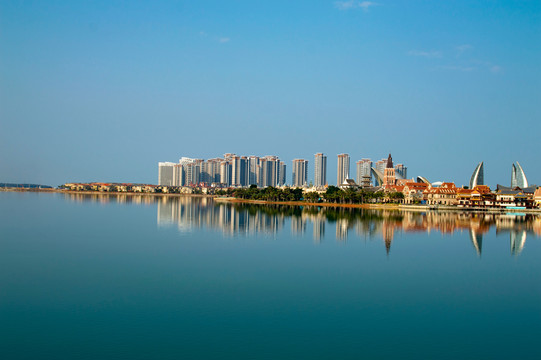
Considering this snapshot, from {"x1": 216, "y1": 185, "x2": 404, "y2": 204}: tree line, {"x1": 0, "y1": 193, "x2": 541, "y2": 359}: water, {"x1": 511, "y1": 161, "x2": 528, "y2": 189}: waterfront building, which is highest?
{"x1": 511, "y1": 161, "x2": 528, "y2": 189}: waterfront building

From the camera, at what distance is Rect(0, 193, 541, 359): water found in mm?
6117

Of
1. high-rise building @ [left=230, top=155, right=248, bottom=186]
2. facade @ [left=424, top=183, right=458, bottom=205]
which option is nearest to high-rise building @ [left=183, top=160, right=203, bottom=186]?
high-rise building @ [left=230, top=155, right=248, bottom=186]

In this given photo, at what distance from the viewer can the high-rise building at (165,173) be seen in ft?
351

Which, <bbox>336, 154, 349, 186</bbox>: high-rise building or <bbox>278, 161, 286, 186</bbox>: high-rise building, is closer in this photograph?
<bbox>336, 154, 349, 186</bbox>: high-rise building

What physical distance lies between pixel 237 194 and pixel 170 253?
4312cm

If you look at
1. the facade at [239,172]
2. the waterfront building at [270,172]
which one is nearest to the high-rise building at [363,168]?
the waterfront building at [270,172]

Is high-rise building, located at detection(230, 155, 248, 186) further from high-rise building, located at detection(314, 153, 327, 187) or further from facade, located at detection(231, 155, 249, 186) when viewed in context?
high-rise building, located at detection(314, 153, 327, 187)

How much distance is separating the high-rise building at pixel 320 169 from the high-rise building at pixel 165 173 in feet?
114

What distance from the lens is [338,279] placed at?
10.1 meters

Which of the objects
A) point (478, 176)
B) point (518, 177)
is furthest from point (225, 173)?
point (518, 177)

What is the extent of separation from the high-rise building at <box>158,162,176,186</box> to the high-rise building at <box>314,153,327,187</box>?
34821 mm

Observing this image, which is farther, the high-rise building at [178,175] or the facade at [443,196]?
the high-rise building at [178,175]

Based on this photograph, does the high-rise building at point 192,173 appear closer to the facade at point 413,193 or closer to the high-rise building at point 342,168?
the high-rise building at point 342,168

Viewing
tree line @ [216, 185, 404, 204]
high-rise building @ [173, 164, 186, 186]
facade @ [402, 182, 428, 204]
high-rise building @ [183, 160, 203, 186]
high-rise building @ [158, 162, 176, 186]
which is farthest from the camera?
high-rise building @ [158, 162, 176, 186]
